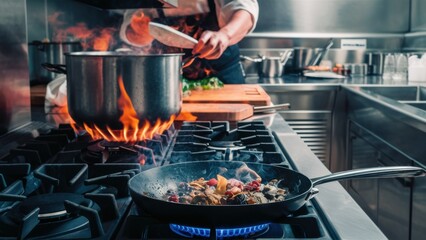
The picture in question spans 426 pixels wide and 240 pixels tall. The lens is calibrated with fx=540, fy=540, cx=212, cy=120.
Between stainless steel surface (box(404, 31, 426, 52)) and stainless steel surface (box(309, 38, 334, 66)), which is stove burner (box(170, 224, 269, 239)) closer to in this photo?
stainless steel surface (box(309, 38, 334, 66))

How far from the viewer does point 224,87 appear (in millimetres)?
2545

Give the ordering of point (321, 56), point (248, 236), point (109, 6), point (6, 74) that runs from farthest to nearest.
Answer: point (321, 56) < point (109, 6) < point (6, 74) < point (248, 236)

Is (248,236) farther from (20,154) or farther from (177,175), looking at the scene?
(20,154)

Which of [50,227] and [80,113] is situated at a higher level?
[80,113]

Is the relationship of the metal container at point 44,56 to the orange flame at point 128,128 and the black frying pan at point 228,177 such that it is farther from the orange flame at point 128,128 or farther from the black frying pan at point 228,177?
the black frying pan at point 228,177

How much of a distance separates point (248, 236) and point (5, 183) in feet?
1.40

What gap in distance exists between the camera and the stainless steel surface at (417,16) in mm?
3941

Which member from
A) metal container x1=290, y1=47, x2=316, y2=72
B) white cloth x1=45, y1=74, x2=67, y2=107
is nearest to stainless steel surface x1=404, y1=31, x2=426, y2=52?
metal container x1=290, y1=47, x2=316, y2=72

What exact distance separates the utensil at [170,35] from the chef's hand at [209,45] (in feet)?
0.16

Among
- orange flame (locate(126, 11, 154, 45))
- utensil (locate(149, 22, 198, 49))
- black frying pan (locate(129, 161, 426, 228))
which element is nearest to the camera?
black frying pan (locate(129, 161, 426, 228))

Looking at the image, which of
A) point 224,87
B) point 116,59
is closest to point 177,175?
point 116,59

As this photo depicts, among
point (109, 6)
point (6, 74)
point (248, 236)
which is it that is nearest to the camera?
point (248, 236)

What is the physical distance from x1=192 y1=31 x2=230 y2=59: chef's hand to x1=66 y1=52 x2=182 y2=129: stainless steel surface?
1.08 ft

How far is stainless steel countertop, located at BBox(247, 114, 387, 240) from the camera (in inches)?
28.0
